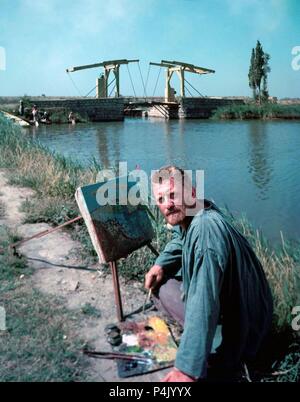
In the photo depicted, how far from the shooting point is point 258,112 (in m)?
34.0

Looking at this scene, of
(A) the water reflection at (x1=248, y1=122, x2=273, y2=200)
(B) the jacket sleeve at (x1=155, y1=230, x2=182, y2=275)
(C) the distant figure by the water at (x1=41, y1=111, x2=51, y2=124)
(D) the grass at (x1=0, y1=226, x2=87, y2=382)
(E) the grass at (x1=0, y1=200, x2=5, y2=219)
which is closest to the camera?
(D) the grass at (x1=0, y1=226, x2=87, y2=382)

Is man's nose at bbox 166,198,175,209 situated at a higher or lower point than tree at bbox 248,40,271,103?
→ lower

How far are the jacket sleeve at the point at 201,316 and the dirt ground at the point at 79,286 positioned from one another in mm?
654

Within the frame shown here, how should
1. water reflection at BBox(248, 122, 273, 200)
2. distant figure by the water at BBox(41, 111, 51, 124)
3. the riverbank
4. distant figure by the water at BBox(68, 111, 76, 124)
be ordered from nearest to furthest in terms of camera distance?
the riverbank, water reflection at BBox(248, 122, 273, 200), distant figure by the water at BBox(41, 111, 51, 124), distant figure by the water at BBox(68, 111, 76, 124)

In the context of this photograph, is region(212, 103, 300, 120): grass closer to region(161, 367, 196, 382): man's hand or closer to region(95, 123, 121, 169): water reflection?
region(95, 123, 121, 169): water reflection

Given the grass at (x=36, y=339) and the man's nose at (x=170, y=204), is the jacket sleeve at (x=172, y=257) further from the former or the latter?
the grass at (x=36, y=339)

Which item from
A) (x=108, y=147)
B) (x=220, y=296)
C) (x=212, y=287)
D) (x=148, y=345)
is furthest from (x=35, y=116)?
(x=212, y=287)

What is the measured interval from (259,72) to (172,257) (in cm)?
3903

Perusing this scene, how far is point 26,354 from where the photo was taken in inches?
103

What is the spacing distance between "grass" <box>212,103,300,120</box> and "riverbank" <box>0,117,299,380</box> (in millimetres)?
27249

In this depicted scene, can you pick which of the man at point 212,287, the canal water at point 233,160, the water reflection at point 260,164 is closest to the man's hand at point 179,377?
the man at point 212,287

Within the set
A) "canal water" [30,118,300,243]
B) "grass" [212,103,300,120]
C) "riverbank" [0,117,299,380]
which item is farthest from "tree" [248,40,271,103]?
"riverbank" [0,117,299,380]

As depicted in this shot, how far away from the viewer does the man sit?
1.91 meters

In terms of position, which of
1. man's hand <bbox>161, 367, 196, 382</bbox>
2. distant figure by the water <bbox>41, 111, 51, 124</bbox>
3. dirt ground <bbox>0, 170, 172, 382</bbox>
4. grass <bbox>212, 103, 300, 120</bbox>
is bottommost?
dirt ground <bbox>0, 170, 172, 382</bbox>
